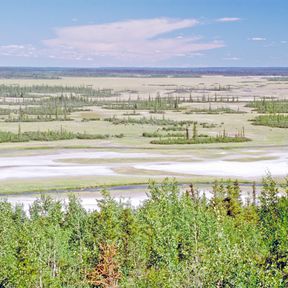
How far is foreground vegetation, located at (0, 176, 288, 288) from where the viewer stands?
122 feet

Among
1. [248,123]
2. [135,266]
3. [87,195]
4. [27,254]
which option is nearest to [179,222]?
[135,266]

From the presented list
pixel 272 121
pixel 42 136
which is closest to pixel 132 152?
pixel 42 136

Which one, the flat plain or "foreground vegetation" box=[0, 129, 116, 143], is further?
"foreground vegetation" box=[0, 129, 116, 143]

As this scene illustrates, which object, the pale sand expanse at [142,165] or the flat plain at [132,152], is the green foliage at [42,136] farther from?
the pale sand expanse at [142,165]

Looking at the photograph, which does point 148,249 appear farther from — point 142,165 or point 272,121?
point 272,121

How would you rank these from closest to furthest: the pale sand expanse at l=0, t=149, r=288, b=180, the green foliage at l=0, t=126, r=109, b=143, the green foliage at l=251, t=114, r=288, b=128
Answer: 1. the pale sand expanse at l=0, t=149, r=288, b=180
2. the green foliage at l=0, t=126, r=109, b=143
3. the green foliage at l=251, t=114, r=288, b=128

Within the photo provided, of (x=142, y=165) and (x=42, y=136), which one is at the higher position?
(x=42, y=136)

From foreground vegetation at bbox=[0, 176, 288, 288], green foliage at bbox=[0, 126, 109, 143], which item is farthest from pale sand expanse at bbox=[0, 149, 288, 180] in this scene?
foreground vegetation at bbox=[0, 176, 288, 288]

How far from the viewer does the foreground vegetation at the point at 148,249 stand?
122 feet

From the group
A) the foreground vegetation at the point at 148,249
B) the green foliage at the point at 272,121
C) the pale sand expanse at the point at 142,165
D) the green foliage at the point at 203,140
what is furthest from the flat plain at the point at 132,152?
the foreground vegetation at the point at 148,249

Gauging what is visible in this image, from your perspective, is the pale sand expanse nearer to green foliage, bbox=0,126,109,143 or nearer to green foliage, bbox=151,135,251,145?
green foliage, bbox=151,135,251,145

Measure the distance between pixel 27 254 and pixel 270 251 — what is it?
59.6 ft

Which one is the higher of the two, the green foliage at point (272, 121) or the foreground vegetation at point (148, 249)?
the green foliage at point (272, 121)

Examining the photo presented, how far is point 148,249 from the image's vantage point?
164 feet
